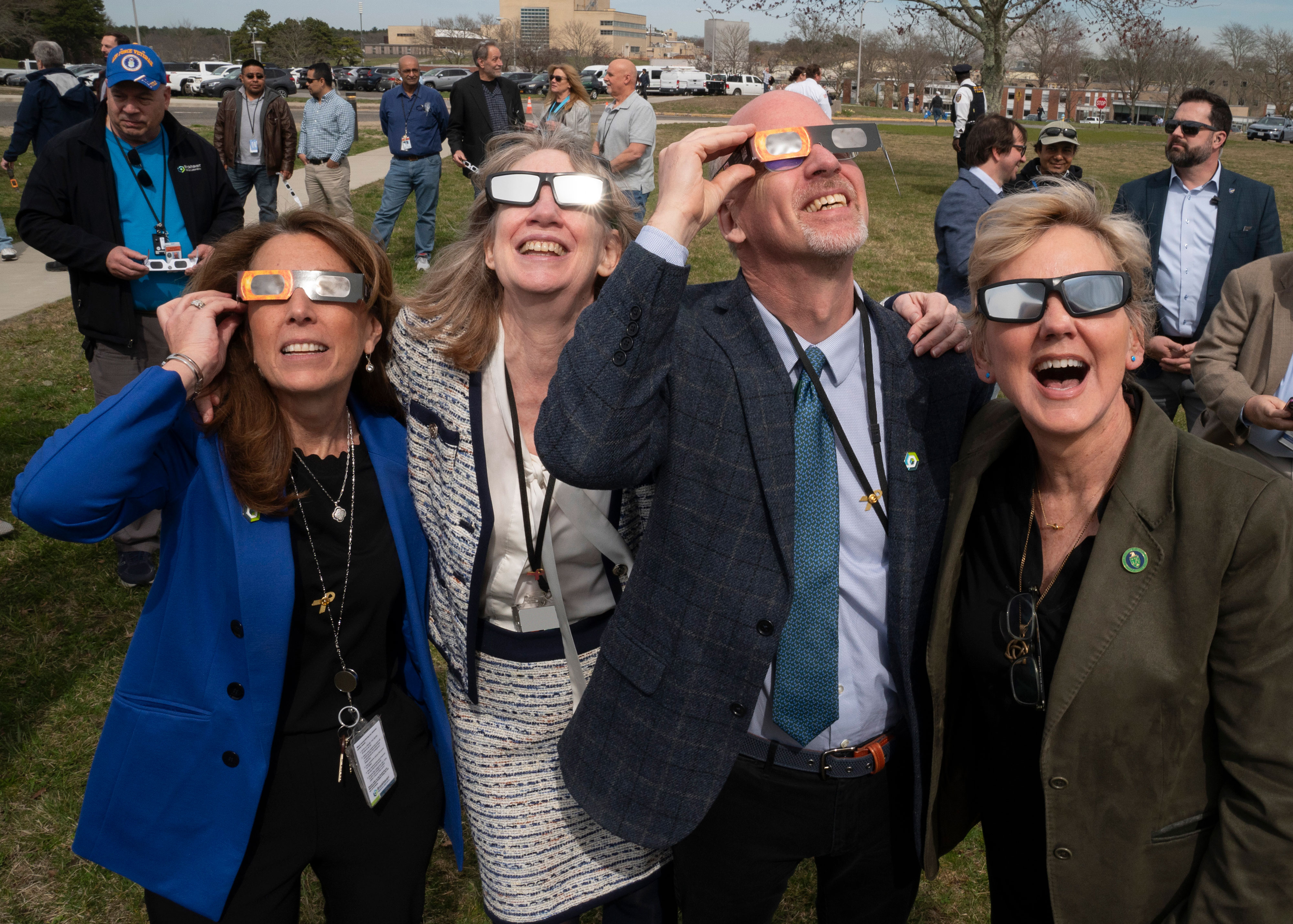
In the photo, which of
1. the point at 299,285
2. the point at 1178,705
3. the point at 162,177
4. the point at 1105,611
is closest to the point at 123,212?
the point at 162,177

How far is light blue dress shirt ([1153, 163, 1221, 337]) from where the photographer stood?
5539 millimetres

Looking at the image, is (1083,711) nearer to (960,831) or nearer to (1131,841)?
(1131,841)

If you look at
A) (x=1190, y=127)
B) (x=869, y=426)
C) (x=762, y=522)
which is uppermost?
(x=1190, y=127)

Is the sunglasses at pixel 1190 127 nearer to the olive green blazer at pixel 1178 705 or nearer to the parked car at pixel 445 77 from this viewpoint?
the olive green blazer at pixel 1178 705

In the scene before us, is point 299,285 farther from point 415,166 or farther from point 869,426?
point 415,166

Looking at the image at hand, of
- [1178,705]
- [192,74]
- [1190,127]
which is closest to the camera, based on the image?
[1178,705]

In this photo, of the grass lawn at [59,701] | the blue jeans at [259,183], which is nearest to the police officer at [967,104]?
the blue jeans at [259,183]

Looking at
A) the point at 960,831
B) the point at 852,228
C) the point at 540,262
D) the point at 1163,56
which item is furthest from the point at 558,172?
the point at 1163,56

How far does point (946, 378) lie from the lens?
7.16 ft

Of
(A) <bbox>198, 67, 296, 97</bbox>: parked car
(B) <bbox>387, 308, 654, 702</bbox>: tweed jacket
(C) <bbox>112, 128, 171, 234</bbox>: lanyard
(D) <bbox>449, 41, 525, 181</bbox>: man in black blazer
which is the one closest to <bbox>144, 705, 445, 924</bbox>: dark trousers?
(B) <bbox>387, 308, 654, 702</bbox>: tweed jacket

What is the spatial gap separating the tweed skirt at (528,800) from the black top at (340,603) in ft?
0.71

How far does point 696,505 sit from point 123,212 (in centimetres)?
419

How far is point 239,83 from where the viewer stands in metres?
30.3

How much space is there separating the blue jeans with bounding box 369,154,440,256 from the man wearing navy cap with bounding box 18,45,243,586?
579cm
